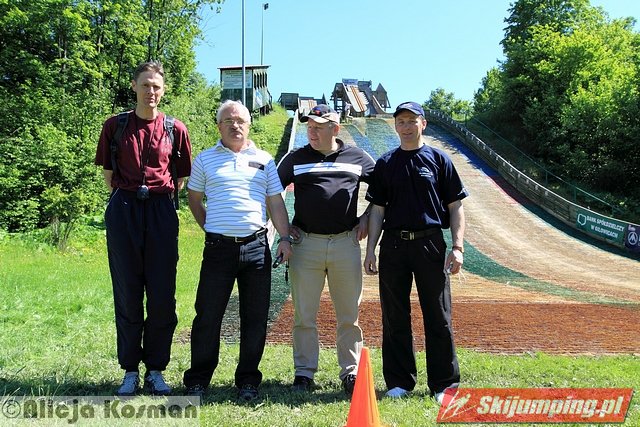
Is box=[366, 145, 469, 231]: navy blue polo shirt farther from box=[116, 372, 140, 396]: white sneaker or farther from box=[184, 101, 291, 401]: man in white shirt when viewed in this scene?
box=[116, 372, 140, 396]: white sneaker

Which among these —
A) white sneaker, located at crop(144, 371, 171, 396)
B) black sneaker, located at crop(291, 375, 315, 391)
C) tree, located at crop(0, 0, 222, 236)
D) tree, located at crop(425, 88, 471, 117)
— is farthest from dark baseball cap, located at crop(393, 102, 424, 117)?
tree, located at crop(425, 88, 471, 117)

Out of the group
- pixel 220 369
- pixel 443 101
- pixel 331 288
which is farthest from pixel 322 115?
pixel 443 101

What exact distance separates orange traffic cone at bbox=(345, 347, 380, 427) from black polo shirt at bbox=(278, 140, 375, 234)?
4.22 ft

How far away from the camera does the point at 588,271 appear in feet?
49.4

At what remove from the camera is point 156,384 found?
4215 millimetres

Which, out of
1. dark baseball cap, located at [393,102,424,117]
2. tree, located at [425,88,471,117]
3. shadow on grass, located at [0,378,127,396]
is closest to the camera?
shadow on grass, located at [0,378,127,396]

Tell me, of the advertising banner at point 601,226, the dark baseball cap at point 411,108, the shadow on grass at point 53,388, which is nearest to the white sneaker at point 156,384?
the shadow on grass at point 53,388

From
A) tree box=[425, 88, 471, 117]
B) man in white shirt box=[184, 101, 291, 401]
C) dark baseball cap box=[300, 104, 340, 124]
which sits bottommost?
man in white shirt box=[184, 101, 291, 401]

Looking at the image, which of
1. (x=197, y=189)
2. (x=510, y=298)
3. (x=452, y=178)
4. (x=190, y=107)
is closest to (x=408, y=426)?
(x=452, y=178)

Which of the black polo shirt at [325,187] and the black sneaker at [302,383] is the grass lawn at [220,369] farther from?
the black polo shirt at [325,187]

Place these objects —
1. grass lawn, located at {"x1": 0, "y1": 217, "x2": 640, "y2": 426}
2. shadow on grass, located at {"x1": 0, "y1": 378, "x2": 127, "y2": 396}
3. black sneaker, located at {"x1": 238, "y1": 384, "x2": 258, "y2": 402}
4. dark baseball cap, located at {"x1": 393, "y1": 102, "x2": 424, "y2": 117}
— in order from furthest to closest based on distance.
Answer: dark baseball cap, located at {"x1": 393, "y1": 102, "x2": 424, "y2": 117} → black sneaker, located at {"x1": 238, "y1": 384, "x2": 258, "y2": 402} → shadow on grass, located at {"x1": 0, "y1": 378, "x2": 127, "y2": 396} → grass lawn, located at {"x1": 0, "y1": 217, "x2": 640, "y2": 426}

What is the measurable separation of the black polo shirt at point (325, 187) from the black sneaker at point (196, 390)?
4.71 feet

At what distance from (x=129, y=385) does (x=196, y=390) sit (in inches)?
18.9

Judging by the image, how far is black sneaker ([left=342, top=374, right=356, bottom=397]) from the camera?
442 centimetres
